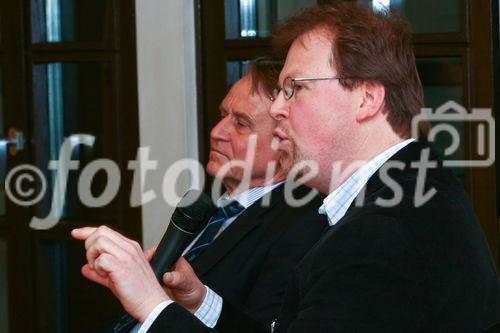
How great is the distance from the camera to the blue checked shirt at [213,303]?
4.81 feet

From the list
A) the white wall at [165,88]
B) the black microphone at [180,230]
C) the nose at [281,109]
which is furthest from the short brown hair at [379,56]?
the white wall at [165,88]

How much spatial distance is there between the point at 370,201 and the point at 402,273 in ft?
0.54

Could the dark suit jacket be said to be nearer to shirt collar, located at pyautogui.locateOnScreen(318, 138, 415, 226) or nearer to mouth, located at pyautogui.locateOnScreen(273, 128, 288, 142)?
shirt collar, located at pyautogui.locateOnScreen(318, 138, 415, 226)

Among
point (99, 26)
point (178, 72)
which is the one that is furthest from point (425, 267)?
point (99, 26)

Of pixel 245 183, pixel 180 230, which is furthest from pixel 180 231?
pixel 245 183

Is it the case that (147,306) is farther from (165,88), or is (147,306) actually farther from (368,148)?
(165,88)

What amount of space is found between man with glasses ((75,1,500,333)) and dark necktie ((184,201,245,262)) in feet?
1.63

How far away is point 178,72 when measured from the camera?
3137 millimetres

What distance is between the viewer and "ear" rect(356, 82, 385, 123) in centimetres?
152

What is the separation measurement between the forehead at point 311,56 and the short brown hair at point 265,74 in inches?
26.1

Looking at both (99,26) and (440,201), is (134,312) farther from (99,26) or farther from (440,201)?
(99,26)

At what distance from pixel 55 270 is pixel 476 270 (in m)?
2.39

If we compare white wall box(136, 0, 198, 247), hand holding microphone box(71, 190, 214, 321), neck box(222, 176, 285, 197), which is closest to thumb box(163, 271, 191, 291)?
hand holding microphone box(71, 190, 214, 321)

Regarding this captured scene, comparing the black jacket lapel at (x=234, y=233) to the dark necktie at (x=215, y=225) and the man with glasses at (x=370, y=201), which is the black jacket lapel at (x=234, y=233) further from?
the man with glasses at (x=370, y=201)
